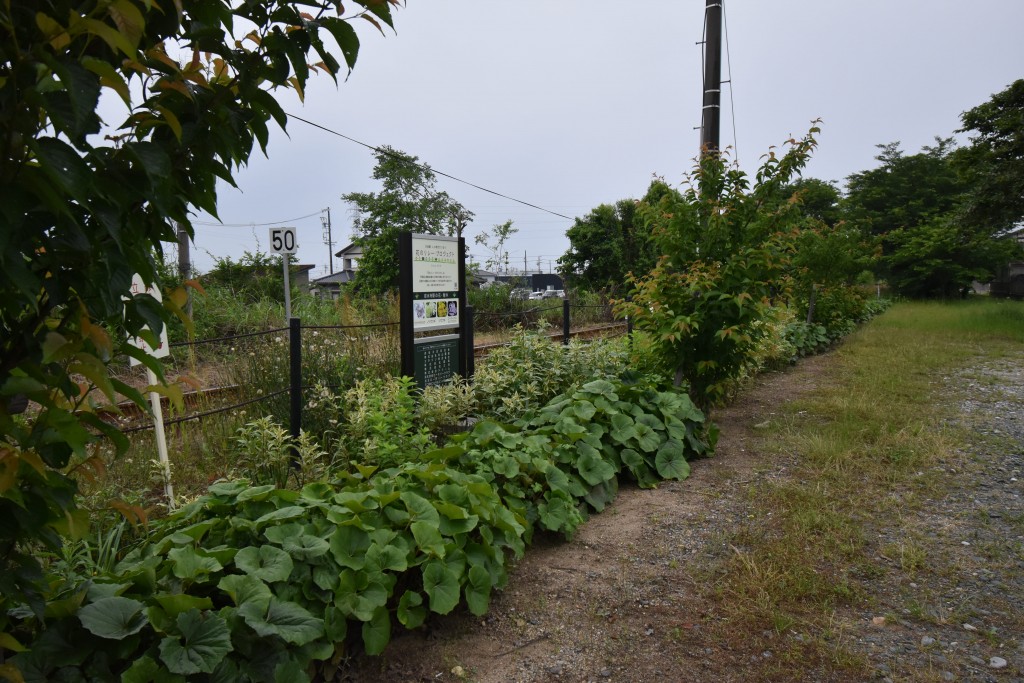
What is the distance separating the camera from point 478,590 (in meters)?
2.78

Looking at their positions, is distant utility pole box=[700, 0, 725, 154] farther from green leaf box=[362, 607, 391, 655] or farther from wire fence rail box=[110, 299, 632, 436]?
green leaf box=[362, 607, 391, 655]

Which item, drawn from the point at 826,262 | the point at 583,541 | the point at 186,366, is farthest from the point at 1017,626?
the point at 826,262

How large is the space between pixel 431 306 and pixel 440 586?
3452 mm

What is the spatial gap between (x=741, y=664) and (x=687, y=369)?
4192 millimetres

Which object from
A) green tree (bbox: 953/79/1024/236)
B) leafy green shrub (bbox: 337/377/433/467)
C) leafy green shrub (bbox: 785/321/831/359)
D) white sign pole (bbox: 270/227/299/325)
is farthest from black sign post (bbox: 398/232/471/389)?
green tree (bbox: 953/79/1024/236)

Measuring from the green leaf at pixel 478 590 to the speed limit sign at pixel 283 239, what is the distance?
9.39 metres

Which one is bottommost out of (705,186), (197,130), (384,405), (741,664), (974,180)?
(741,664)

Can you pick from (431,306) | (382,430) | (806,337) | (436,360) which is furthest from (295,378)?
(806,337)

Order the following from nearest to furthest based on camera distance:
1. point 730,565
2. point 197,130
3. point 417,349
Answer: point 197,130 → point 730,565 → point 417,349

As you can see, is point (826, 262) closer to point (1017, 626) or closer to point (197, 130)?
point (1017, 626)

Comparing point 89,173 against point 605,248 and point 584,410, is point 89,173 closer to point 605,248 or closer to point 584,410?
point 584,410

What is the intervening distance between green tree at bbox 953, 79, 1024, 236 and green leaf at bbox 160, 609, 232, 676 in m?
20.0

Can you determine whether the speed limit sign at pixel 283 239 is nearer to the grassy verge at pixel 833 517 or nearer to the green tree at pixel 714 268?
the green tree at pixel 714 268

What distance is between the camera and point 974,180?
18312mm
